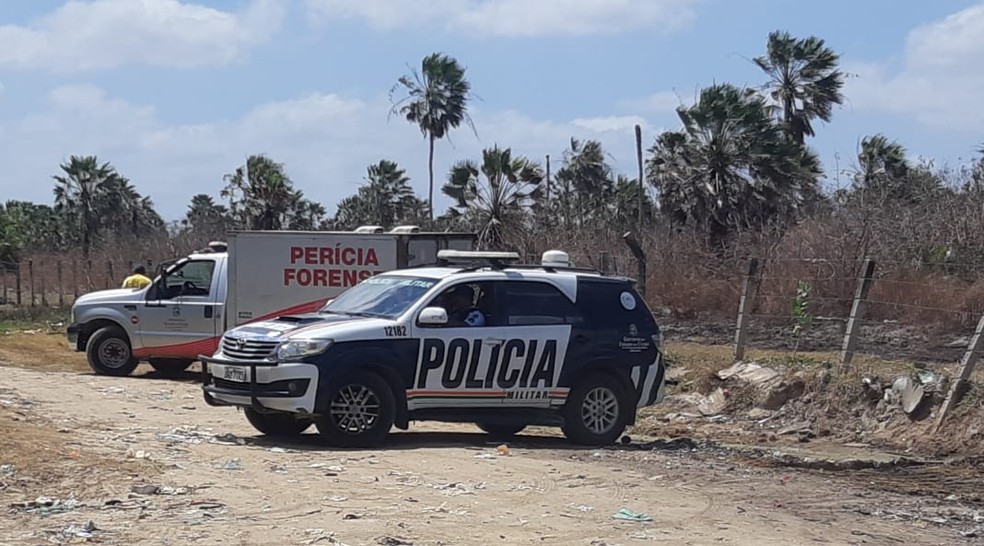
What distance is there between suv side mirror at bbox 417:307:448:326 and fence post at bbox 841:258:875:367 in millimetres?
5859

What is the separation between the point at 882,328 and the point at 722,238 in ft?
48.2

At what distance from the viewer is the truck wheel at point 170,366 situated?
2128 cm

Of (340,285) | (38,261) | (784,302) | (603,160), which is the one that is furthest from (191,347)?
(603,160)

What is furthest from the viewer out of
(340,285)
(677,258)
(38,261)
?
(38,261)

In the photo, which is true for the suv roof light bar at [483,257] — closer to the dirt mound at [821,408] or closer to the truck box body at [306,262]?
the dirt mound at [821,408]

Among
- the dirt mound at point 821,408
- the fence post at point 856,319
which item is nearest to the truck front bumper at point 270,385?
the dirt mound at point 821,408

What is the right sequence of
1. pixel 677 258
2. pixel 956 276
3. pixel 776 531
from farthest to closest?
→ 1. pixel 677 258
2. pixel 956 276
3. pixel 776 531

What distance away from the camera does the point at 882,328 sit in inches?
767

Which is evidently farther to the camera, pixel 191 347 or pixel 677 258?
pixel 677 258

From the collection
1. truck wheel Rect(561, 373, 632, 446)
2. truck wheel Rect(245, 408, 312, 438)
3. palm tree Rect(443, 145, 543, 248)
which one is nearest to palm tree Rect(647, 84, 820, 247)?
palm tree Rect(443, 145, 543, 248)

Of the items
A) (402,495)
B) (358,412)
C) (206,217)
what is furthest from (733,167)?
(206,217)

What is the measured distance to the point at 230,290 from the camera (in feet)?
65.0

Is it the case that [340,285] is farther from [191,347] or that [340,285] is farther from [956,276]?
[956,276]

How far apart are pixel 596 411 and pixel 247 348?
3.84 meters
